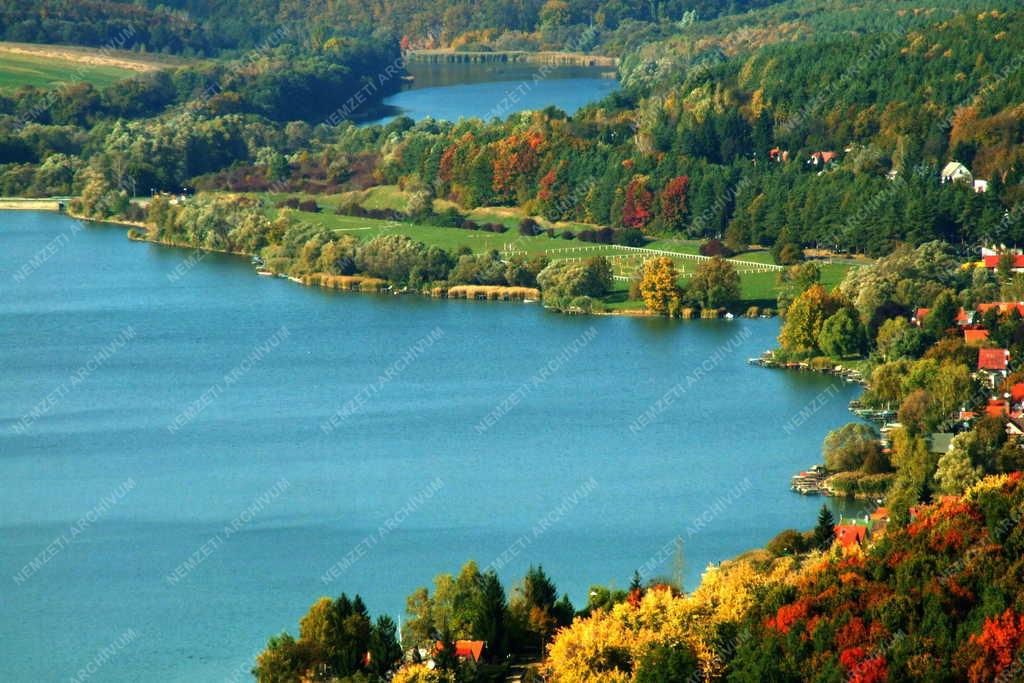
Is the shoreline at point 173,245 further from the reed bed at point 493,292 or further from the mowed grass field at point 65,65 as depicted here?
the mowed grass field at point 65,65

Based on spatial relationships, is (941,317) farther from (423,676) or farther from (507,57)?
(507,57)

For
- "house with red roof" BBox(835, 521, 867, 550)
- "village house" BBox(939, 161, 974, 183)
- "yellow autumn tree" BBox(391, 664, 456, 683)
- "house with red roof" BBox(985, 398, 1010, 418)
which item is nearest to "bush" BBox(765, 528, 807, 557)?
"house with red roof" BBox(835, 521, 867, 550)

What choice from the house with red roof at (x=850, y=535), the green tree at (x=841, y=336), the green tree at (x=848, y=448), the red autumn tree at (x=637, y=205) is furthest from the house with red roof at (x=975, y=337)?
the red autumn tree at (x=637, y=205)

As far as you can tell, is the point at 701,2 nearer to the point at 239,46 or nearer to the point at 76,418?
the point at 239,46

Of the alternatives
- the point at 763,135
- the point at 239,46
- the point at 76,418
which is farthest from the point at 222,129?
the point at 239,46

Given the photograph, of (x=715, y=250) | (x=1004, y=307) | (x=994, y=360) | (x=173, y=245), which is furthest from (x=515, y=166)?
(x=994, y=360)
